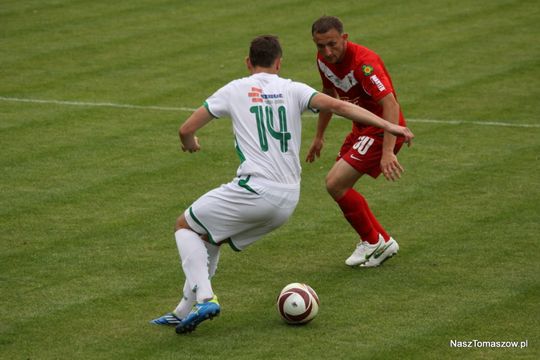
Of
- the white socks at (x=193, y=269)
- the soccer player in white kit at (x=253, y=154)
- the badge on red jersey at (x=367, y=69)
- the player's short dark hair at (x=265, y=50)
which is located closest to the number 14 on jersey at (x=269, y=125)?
the soccer player in white kit at (x=253, y=154)

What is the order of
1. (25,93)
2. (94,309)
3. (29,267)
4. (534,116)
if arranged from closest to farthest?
(94,309) → (29,267) → (534,116) → (25,93)

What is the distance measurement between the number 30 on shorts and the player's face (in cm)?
83

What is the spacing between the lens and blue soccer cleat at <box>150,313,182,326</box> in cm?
810

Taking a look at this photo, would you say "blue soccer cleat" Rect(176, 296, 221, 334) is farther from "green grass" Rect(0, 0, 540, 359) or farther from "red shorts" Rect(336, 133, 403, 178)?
"red shorts" Rect(336, 133, 403, 178)

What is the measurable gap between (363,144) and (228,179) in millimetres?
3220

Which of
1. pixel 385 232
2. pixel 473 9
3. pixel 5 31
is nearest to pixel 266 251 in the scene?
pixel 385 232

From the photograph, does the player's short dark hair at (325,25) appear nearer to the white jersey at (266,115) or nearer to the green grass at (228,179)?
the white jersey at (266,115)

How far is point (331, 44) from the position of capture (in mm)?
9273

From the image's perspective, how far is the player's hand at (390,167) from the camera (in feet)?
27.7

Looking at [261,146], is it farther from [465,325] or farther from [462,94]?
[462,94]

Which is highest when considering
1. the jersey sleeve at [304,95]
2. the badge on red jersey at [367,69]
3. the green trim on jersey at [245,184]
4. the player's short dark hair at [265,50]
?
the player's short dark hair at [265,50]

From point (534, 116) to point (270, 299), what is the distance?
7.96m

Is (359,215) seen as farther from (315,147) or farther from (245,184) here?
(245,184)

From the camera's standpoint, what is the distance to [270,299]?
28.8 feet
